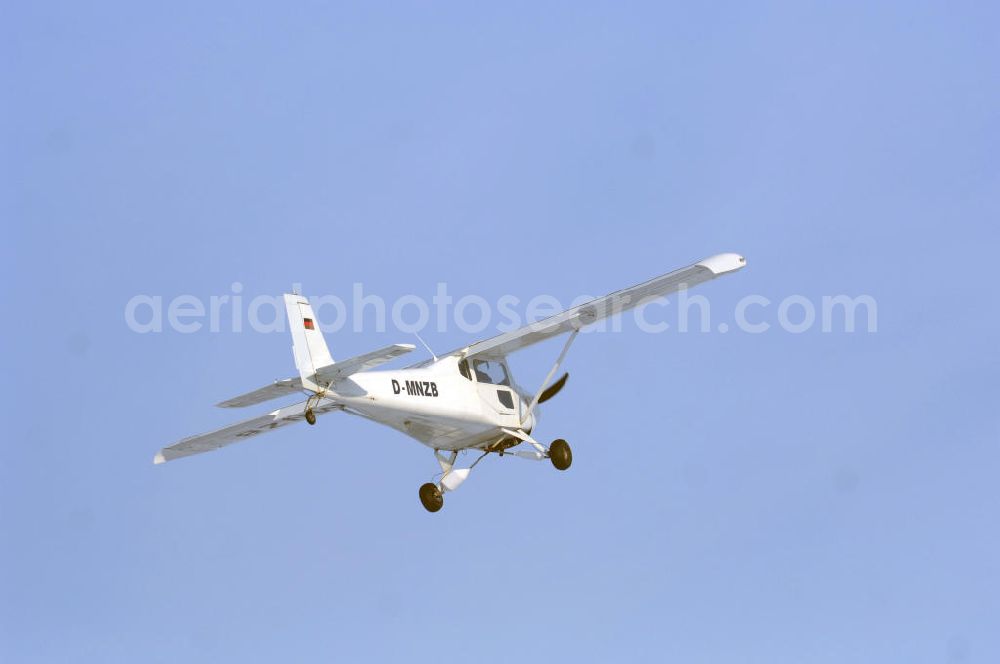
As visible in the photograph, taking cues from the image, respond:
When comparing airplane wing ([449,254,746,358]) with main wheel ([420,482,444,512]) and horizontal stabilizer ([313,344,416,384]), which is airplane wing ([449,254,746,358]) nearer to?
main wheel ([420,482,444,512])

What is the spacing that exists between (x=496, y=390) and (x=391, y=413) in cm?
338

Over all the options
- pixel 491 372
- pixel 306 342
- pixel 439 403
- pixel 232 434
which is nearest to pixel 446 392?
pixel 439 403

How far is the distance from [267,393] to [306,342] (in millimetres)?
1167

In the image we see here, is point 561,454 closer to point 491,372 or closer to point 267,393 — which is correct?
point 491,372

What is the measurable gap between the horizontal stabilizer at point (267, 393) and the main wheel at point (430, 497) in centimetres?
429

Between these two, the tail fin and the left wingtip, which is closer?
the tail fin

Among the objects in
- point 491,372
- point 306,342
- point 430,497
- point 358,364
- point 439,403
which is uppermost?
point 306,342

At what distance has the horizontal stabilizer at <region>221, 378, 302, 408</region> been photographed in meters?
26.2

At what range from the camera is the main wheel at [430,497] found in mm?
30203

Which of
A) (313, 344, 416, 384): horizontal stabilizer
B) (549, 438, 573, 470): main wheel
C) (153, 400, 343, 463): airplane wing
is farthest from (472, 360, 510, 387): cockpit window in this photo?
(313, 344, 416, 384): horizontal stabilizer

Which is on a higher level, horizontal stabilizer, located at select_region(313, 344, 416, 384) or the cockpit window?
the cockpit window

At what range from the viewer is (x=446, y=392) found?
2953 centimetres

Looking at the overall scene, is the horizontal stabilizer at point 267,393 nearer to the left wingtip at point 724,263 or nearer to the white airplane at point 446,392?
the white airplane at point 446,392

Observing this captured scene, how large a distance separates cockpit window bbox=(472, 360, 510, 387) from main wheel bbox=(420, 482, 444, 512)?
7.31 feet
